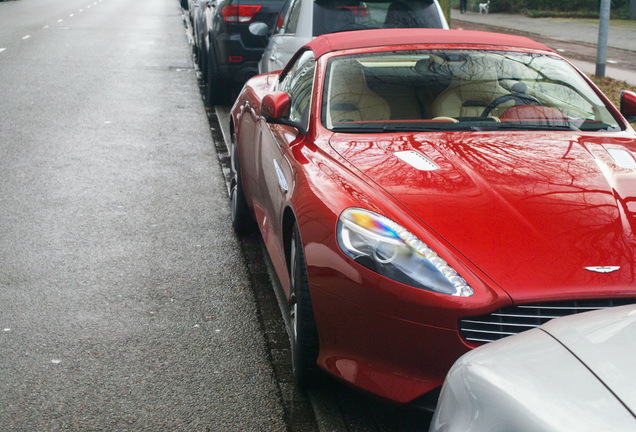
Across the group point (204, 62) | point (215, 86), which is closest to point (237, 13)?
point (215, 86)

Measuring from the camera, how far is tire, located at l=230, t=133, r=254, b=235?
579cm

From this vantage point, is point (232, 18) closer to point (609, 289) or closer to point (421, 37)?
point (421, 37)

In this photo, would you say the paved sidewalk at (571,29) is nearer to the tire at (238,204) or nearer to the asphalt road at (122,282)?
the asphalt road at (122,282)

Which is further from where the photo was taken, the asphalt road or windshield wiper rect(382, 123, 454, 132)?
windshield wiper rect(382, 123, 454, 132)

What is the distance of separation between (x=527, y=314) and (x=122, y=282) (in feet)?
9.46

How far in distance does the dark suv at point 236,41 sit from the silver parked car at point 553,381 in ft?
30.2

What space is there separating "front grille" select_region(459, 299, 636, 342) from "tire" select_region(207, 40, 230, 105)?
8.82 meters

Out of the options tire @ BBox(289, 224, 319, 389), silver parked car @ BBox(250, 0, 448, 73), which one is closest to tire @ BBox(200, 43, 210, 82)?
silver parked car @ BBox(250, 0, 448, 73)

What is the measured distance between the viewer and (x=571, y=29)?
29.8 metres

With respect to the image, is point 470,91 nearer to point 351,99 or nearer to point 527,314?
point 351,99

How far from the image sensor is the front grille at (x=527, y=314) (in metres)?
2.87

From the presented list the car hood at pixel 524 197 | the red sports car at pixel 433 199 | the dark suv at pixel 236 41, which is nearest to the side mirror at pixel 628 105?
the red sports car at pixel 433 199

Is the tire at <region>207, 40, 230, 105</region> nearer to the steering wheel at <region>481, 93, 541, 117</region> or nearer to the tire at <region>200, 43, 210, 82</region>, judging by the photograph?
the tire at <region>200, 43, 210, 82</region>

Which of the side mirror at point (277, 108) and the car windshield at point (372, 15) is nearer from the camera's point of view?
the side mirror at point (277, 108)
